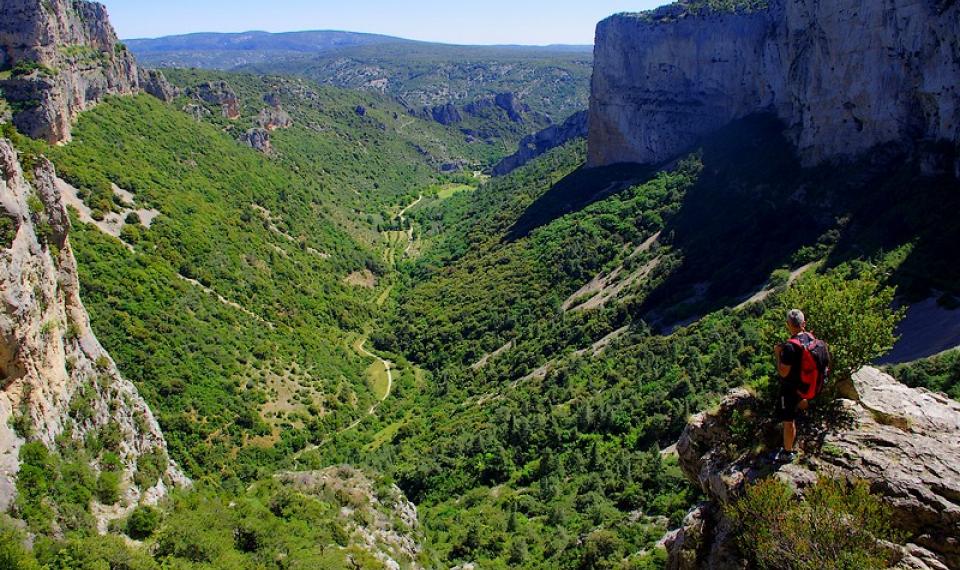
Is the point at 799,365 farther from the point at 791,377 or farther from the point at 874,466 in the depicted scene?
the point at 874,466

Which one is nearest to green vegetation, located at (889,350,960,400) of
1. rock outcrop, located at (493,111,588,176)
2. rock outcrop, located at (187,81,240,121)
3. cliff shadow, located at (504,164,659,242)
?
cliff shadow, located at (504,164,659,242)

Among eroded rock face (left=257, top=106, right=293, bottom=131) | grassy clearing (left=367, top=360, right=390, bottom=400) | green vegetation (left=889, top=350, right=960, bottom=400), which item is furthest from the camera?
eroded rock face (left=257, top=106, right=293, bottom=131)

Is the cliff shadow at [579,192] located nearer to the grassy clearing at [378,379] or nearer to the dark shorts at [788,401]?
the grassy clearing at [378,379]

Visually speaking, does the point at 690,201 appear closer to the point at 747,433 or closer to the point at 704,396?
the point at 704,396

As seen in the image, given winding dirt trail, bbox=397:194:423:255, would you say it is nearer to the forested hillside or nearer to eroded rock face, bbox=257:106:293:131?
the forested hillside

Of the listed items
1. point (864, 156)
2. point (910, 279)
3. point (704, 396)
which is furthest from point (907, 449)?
point (864, 156)

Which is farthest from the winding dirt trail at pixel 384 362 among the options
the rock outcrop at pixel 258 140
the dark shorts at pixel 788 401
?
the dark shorts at pixel 788 401

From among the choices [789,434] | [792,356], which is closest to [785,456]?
[789,434]
